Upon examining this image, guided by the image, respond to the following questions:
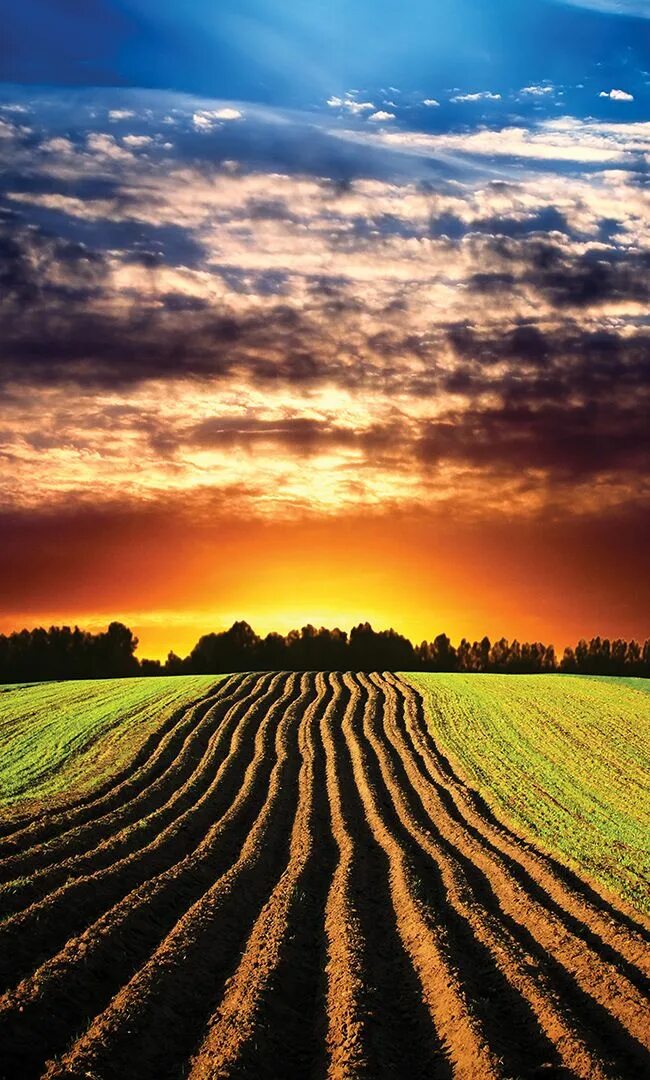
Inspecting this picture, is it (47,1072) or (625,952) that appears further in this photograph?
(625,952)

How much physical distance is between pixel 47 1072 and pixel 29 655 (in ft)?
291

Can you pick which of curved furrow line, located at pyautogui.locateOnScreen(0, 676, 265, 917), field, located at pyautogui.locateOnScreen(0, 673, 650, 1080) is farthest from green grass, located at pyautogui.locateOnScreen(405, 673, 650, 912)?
curved furrow line, located at pyautogui.locateOnScreen(0, 676, 265, 917)

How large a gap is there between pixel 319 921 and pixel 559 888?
5.16m

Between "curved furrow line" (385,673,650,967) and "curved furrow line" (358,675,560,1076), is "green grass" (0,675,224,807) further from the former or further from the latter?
"curved furrow line" (385,673,650,967)

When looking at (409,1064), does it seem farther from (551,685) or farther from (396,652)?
(396,652)

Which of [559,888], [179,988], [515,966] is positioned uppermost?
[179,988]

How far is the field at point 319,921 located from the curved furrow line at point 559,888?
63 mm

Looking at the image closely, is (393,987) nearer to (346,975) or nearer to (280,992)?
(346,975)

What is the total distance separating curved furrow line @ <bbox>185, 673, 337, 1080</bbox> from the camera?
9.76 metres

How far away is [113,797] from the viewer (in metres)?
23.8

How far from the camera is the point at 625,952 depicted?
14.0m

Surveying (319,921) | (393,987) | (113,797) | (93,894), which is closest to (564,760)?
(113,797)

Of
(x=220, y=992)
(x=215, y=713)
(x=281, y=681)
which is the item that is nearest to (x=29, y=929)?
(x=220, y=992)

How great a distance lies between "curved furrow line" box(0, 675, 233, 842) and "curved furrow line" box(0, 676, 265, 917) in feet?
3.24
